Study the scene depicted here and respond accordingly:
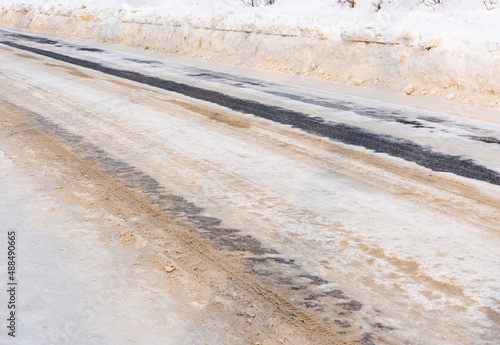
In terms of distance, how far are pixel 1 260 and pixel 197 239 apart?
1.28 meters

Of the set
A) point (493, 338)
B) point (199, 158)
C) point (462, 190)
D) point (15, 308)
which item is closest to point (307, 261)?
point (493, 338)

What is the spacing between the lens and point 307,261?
11.5 ft

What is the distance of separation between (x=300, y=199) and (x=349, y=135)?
2764 millimetres

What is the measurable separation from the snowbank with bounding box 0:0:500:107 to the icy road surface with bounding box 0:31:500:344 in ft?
7.82

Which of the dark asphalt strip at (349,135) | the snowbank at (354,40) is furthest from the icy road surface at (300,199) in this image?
the snowbank at (354,40)

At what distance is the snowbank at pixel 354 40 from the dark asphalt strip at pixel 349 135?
3.72m

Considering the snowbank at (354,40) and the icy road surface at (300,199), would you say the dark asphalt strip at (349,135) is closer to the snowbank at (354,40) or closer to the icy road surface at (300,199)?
the icy road surface at (300,199)

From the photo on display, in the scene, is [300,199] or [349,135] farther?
[349,135]

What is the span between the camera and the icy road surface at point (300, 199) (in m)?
3.01

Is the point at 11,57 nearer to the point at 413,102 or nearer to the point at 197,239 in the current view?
the point at 413,102

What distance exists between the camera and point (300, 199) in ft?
15.3

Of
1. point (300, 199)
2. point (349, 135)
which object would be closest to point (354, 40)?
point (349, 135)

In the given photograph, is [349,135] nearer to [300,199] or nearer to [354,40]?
[300,199]

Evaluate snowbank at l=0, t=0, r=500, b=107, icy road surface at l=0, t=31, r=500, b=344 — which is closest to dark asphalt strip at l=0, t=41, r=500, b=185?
icy road surface at l=0, t=31, r=500, b=344
